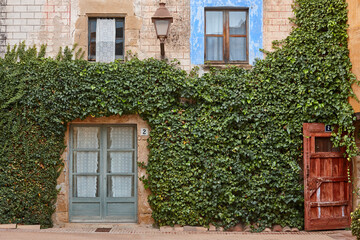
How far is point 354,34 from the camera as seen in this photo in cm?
748

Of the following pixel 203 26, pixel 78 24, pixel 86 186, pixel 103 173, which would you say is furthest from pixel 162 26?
pixel 86 186

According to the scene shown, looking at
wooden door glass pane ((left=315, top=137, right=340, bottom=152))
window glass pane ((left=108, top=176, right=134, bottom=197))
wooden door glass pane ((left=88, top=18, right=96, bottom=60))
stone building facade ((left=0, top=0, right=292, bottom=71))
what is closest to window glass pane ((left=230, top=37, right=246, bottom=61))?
stone building facade ((left=0, top=0, right=292, bottom=71))

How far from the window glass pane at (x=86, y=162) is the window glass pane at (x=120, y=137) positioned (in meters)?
0.40

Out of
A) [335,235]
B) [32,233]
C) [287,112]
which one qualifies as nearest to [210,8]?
[287,112]

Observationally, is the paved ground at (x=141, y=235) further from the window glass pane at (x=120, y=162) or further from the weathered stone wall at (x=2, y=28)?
the weathered stone wall at (x=2, y=28)

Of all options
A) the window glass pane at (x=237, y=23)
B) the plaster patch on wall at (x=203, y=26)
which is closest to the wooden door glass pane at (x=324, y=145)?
the plaster patch on wall at (x=203, y=26)

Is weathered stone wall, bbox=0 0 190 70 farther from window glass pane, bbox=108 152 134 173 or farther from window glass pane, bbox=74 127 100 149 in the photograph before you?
window glass pane, bbox=108 152 134 173

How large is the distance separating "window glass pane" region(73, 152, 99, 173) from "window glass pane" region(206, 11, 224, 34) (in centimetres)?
357

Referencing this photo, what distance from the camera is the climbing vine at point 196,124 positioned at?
776 centimetres

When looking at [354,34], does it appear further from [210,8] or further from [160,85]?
[160,85]

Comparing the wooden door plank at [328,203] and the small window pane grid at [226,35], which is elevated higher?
the small window pane grid at [226,35]

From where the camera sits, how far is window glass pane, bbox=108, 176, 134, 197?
827cm

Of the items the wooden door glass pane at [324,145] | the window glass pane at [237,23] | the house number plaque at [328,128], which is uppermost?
the window glass pane at [237,23]

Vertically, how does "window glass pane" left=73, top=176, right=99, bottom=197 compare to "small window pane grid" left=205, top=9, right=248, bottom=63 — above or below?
below
